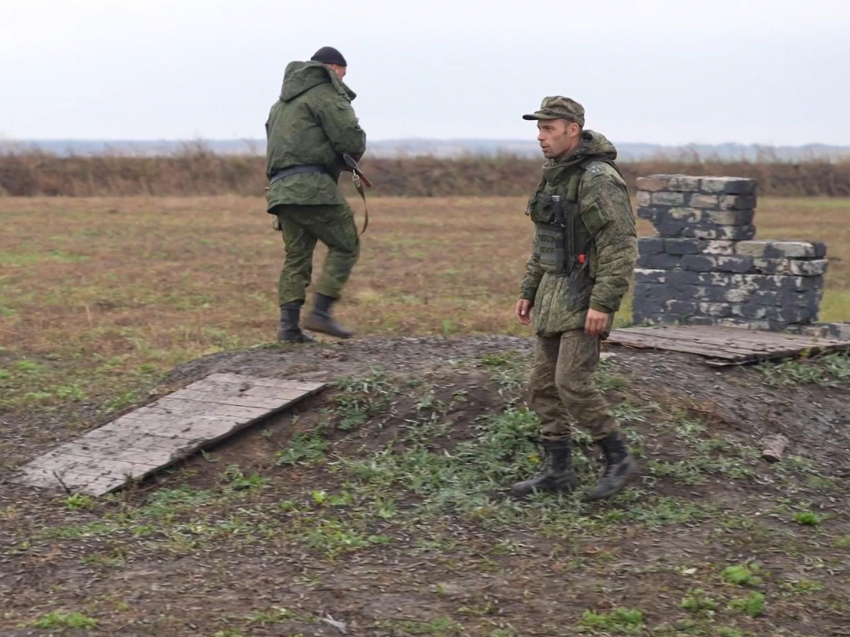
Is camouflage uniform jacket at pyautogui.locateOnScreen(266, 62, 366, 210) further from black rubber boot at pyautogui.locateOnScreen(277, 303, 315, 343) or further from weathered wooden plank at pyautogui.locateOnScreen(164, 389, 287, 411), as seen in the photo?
weathered wooden plank at pyautogui.locateOnScreen(164, 389, 287, 411)

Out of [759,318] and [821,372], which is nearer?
[821,372]

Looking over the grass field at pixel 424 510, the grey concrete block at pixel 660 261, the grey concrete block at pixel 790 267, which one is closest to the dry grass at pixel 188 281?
the grass field at pixel 424 510

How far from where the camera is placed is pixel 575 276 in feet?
18.9

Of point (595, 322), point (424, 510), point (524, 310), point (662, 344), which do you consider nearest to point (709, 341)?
point (662, 344)

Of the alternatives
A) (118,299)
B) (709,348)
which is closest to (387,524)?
(709,348)

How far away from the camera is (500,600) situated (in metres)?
4.73

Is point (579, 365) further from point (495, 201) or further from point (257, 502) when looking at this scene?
point (495, 201)

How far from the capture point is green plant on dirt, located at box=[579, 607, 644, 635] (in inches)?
176

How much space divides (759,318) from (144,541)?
580cm

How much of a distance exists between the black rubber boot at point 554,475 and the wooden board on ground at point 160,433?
1535 mm

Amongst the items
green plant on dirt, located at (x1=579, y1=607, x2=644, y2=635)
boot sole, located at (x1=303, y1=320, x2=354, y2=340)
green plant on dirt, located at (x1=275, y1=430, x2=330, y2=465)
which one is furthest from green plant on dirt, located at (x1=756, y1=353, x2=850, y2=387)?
green plant on dirt, located at (x1=579, y1=607, x2=644, y2=635)

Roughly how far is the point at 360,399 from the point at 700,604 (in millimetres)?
2696

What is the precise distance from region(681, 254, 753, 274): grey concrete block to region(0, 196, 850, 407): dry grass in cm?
193

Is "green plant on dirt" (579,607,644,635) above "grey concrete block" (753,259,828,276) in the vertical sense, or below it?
below
